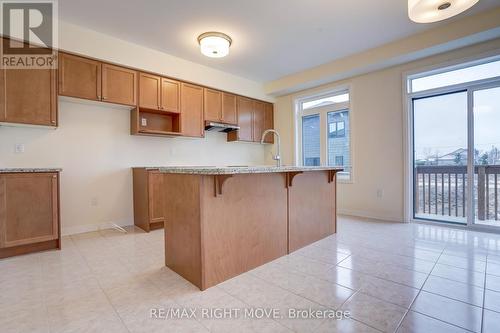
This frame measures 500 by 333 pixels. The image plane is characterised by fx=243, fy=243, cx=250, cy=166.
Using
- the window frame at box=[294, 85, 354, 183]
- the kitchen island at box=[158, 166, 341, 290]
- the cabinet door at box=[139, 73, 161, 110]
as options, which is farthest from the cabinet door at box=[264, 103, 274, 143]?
the kitchen island at box=[158, 166, 341, 290]

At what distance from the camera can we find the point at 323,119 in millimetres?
4996

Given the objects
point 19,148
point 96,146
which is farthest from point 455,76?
point 19,148

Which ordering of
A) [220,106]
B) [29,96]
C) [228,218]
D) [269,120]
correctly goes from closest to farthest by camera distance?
[228,218] → [29,96] → [220,106] → [269,120]

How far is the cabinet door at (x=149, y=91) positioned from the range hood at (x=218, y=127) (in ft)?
3.23

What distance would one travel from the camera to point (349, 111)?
452 centimetres

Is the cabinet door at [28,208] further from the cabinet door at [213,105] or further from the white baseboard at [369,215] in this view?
the white baseboard at [369,215]

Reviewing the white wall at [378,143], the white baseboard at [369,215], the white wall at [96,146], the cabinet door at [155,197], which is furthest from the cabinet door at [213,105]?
the white baseboard at [369,215]

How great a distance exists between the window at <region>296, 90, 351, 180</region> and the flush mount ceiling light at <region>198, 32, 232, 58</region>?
2470 mm

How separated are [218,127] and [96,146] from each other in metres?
2.07

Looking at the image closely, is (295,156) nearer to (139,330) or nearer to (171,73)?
(171,73)

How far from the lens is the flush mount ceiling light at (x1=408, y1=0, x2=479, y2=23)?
6.47 ft

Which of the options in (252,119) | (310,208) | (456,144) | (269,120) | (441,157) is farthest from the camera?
(269,120)

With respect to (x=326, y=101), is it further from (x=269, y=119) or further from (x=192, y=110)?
(x=192, y=110)

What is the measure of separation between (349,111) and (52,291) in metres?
4.71
